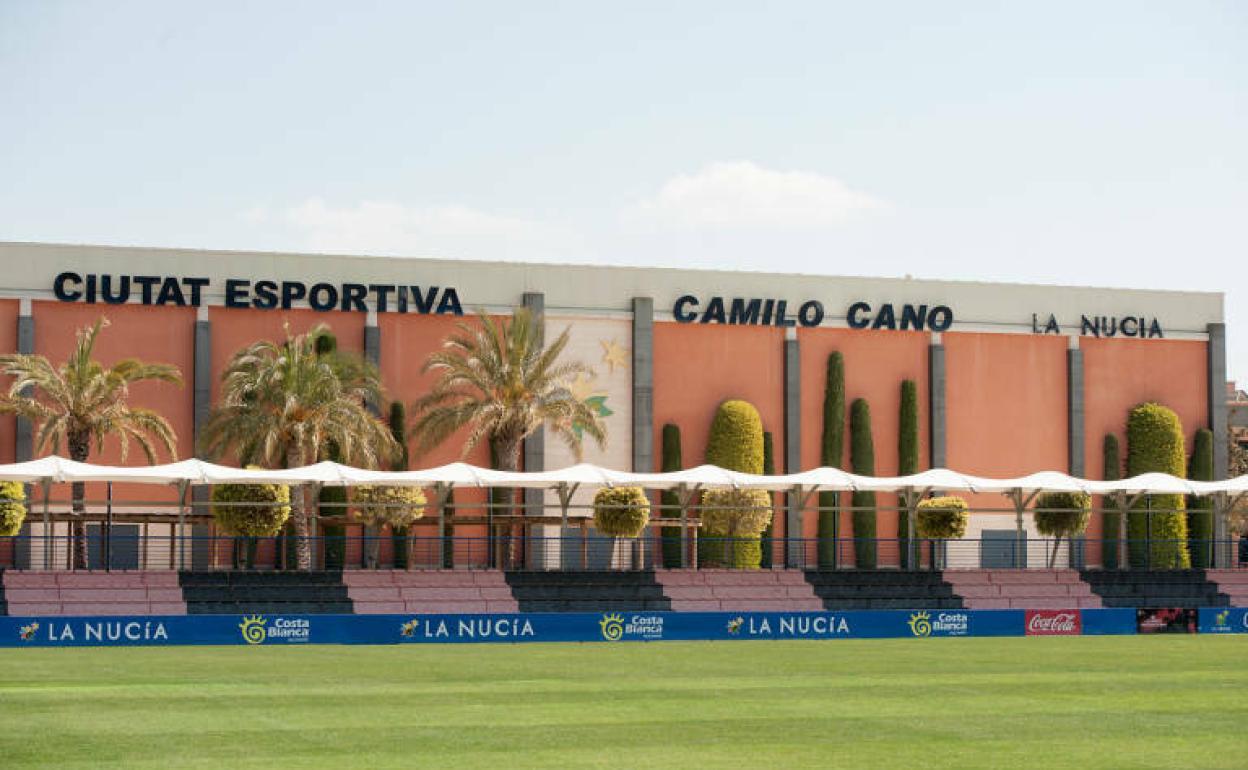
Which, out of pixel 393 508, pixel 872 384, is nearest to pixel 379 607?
pixel 393 508

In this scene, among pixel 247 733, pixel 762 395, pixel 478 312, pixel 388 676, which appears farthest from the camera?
pixel 762 395

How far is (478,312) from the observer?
63500 millimetres

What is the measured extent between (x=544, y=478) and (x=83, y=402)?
15854 mm

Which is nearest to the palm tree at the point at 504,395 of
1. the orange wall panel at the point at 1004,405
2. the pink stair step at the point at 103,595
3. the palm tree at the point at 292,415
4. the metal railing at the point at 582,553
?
the metal railing at the point at 582,553

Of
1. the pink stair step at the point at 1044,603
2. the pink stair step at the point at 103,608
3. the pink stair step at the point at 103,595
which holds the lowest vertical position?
the pink stair step at the point at 1044,603

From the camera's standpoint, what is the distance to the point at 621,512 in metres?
54.9

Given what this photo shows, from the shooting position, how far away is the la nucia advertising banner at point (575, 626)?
3697cm

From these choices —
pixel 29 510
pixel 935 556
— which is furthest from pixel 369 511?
pixel 935 556

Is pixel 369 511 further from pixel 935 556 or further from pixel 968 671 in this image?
pixel 968 671

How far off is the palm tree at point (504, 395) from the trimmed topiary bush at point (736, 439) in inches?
259

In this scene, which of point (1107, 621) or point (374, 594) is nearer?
point (1107, 621)

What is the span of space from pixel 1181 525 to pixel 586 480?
3142 cm

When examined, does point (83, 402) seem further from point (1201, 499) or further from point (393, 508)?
point (1201, 499)

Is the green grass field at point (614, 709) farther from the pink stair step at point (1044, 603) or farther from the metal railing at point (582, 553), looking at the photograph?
the metal railing at point (582, 553)
